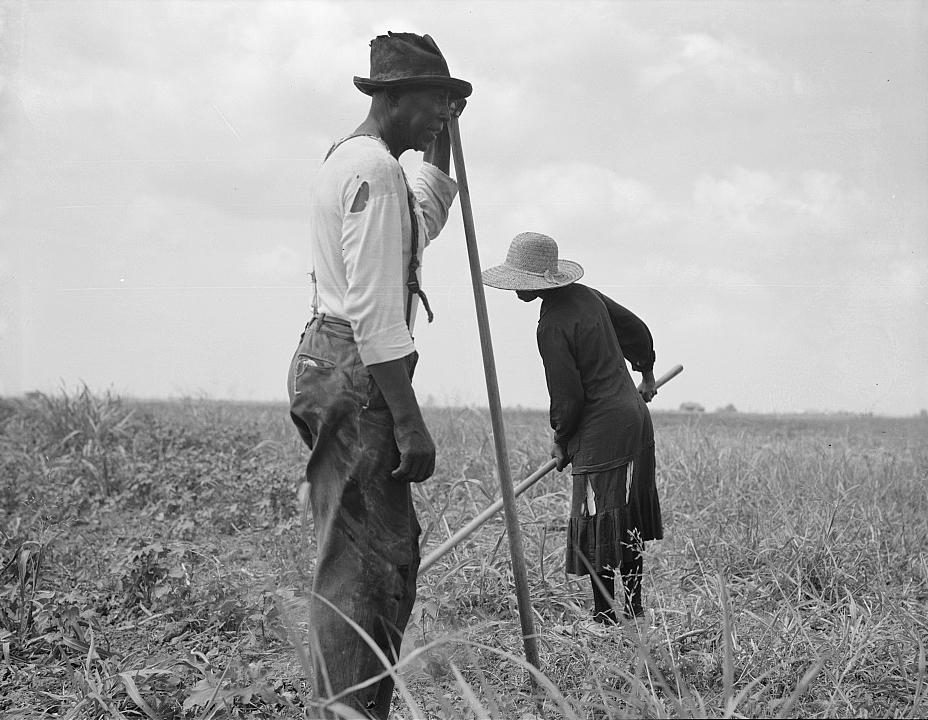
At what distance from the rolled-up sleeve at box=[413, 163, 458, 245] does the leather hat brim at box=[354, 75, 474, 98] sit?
31 cm

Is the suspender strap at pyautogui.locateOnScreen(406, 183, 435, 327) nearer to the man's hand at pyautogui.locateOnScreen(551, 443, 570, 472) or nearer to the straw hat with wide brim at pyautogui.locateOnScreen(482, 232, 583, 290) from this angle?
the straw hat with wide brim at pyautogui.locateOnScreen(482, 232, 583, 290)

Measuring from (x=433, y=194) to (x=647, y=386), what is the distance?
1969mm

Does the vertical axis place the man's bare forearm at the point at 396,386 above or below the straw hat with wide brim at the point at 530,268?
below

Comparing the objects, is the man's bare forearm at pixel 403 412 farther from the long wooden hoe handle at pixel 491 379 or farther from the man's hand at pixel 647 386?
the man's hand at pixel 647 386

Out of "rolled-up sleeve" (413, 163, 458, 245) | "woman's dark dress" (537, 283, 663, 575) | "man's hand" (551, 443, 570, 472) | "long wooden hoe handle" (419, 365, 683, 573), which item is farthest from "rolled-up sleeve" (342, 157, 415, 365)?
"man's hand" (551, 443, 570, 472)

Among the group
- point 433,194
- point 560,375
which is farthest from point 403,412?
point 560,375

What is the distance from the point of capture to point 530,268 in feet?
13.1

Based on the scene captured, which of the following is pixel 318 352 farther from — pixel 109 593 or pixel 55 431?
pixel 55 431

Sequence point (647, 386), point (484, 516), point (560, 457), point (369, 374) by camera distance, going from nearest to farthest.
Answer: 1. point (369, 374)
2. point (484, 516)
3. point (560, 457)
4. point (647, 386)

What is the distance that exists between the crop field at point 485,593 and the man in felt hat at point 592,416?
26 centimetres

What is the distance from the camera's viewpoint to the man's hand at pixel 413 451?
2455 mm

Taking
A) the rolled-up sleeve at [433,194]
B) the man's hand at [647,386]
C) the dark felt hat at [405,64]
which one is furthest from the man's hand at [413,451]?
the man's hand at [647,386]

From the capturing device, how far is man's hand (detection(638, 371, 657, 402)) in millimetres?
4551

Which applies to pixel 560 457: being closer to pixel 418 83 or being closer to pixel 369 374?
pixel 369 374
